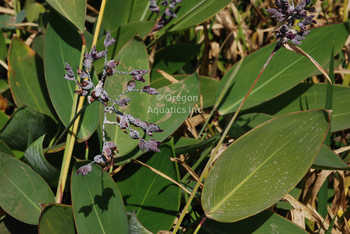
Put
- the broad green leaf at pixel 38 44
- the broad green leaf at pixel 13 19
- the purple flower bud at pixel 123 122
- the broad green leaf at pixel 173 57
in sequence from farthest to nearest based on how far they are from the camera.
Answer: the broad green leaf at pixel 13 19
the broad green leaf at pixel 173 57
the broad green leaf at pixel 38 44
the purple flower bud at pixel 123 122

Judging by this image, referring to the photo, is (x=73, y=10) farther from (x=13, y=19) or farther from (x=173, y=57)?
(x=13, y=19)

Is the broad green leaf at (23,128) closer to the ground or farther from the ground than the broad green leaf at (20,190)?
farther from the ground

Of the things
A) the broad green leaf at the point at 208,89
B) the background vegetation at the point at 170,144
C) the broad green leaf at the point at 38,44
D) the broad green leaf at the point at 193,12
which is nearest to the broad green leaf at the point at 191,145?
the background vegetation at the point at 170,144

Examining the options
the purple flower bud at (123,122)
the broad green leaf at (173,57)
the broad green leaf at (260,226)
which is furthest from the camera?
the broad green leaf at (173,57)

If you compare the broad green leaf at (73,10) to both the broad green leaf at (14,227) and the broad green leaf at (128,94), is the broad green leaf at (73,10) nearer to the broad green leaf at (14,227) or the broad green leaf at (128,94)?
the broad green leaf at (128,94)

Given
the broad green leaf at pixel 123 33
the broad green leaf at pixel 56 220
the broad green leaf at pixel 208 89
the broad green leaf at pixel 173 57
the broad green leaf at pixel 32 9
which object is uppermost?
the broad green leaf at pixel 32 9

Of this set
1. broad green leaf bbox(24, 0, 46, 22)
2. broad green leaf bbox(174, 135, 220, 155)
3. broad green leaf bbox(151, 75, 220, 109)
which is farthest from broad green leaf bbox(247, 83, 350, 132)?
broad green leaf bbox(24, 0, 46, 22)
